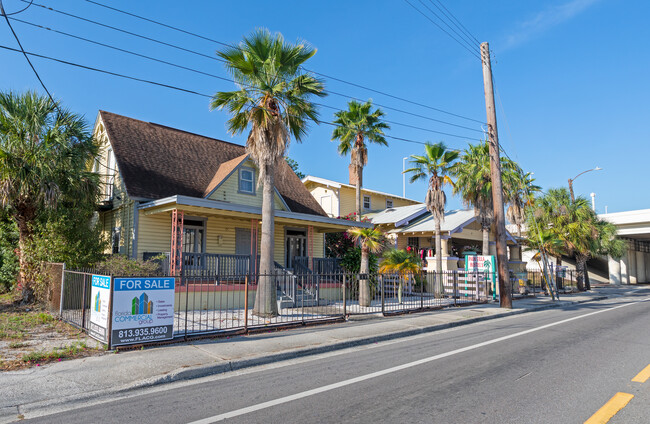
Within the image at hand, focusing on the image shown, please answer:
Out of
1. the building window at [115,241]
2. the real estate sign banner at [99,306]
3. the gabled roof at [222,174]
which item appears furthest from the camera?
the gabled roof at [222,174]

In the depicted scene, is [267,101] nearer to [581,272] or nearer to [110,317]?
[110,317]

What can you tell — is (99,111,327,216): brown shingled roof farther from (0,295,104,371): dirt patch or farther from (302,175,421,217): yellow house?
(302,175,421,217): yellow house

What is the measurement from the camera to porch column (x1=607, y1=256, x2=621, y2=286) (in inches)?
1599

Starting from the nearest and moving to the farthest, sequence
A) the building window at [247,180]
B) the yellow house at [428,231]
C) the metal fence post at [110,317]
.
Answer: the metal fence post at [110,317]
the building window at [247,180]
the yellow house at [428,231]

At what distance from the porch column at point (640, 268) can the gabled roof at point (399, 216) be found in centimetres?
3156

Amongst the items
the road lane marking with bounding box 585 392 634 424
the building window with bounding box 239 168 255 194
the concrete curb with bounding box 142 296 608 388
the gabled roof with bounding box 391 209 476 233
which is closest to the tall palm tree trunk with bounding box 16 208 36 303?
the building window with bounding box 239 168 255 194

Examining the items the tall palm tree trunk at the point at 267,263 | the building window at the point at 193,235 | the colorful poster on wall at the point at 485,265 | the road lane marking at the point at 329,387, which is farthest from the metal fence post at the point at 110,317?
the colorful poster on wall at the point at 485,265

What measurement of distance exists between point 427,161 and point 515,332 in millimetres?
12399

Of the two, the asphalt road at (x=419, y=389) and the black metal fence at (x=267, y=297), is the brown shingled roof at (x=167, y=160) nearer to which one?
the black metal fence at (x=267, y=297)

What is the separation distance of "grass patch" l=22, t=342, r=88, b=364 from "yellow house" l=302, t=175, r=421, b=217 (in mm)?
23439

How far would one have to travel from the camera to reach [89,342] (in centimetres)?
872

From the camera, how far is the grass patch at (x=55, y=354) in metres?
7.34

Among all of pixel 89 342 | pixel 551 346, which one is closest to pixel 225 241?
pixel 89 342

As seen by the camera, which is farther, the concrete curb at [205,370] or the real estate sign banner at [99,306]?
the real estate sign banner at [99,306]
